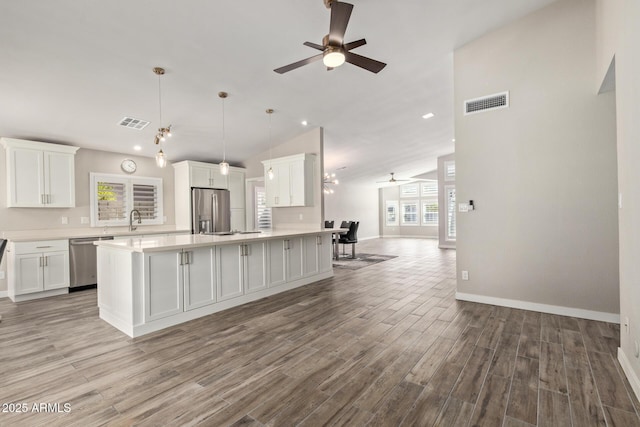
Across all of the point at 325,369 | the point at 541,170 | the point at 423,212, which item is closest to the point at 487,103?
the point at 541,170

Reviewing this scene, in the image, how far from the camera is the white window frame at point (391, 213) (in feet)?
48.2

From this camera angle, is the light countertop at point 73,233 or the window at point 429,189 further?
the window at point 429,189

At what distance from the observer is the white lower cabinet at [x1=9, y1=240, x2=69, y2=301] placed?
439 cm

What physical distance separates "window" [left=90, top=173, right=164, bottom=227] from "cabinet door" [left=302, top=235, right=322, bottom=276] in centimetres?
340

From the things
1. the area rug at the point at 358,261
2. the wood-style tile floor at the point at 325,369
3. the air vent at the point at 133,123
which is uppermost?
the air vent at the point at 133,123

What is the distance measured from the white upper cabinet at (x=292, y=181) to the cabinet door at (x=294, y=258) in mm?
1162

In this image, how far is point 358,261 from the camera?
24.8ft

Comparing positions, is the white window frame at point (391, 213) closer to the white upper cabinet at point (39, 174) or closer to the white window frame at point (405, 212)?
the white window frame at point (405, 212)

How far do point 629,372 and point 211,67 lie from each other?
4.76 meters

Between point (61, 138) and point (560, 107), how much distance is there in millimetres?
7100

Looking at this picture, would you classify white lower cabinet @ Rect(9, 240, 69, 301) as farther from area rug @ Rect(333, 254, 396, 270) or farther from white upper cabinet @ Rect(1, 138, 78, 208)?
area rug @ Rect(333, 254, 396, 270)

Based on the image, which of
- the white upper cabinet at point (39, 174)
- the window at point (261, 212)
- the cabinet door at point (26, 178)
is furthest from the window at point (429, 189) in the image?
the cabinet door at point (26, 178)

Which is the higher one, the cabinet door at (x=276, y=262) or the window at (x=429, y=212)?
the window at (x=429, y=212)

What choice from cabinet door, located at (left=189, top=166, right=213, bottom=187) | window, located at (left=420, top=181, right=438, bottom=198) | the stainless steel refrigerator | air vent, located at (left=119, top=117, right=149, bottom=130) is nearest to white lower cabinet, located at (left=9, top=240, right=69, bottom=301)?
air vent, located at (left=119, top=117, right=149, bottom=130)
